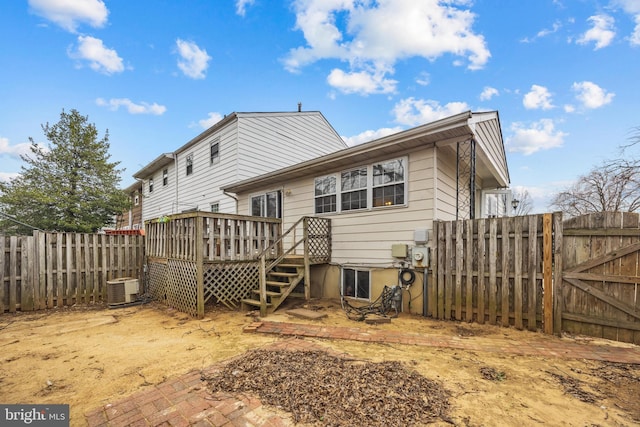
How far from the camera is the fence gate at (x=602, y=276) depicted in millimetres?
3992

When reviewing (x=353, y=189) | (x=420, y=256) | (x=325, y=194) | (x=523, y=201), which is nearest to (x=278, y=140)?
(x=325, y=194)

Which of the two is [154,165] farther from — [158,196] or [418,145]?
[418,145]

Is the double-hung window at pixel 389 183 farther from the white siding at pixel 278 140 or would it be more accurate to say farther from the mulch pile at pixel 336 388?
the white siding at pixel 278 140

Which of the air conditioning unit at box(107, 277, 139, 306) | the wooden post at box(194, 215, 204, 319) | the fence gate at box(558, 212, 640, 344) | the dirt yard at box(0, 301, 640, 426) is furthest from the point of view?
the air conditioning unit at box(107, 277, 139, 306)

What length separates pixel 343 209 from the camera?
291 inches

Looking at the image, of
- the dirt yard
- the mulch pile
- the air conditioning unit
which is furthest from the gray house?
the mulch pile

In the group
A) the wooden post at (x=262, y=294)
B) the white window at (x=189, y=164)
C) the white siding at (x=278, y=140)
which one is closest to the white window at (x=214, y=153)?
the white siding at (x=278, y=140)

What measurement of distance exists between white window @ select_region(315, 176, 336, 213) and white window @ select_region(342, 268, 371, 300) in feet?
5.77

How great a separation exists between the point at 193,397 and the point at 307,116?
40.6 ft

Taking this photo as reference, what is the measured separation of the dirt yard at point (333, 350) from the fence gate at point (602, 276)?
406mm

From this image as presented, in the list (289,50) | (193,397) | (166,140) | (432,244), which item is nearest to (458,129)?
(432,244)

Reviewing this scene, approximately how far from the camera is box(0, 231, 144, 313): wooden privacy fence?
6.24 meters

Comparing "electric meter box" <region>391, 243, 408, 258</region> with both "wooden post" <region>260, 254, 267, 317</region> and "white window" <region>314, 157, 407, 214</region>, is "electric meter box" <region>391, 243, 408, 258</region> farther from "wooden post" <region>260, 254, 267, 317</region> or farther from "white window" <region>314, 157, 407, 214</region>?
"wooden post" <region>260, 254, 267, 317</region>

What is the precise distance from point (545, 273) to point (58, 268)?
10299 mm
